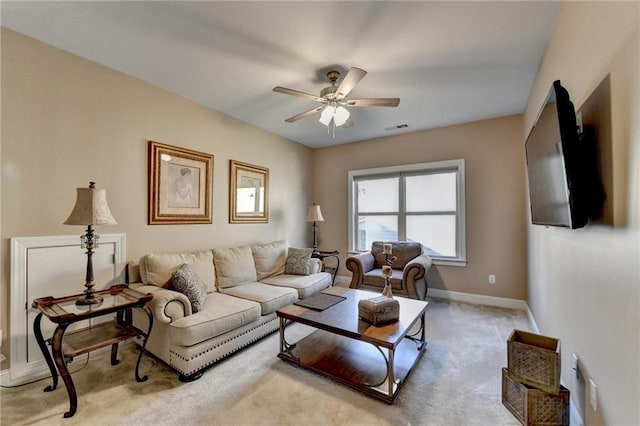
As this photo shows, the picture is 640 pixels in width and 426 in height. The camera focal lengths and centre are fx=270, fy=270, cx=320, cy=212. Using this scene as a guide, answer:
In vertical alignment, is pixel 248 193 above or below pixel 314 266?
above

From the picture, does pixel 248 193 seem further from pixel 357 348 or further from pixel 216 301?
pixel 357 348

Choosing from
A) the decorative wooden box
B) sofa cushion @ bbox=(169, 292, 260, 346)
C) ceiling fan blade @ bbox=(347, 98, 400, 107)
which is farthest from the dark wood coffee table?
ceiling fan blade @ bbox=(347, 98, 400, 107)

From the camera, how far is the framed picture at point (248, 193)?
382 centimetres

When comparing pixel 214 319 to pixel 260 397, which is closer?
pixel 260 397

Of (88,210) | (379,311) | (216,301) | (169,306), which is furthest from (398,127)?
(88,210)

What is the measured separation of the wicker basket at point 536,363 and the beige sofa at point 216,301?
2028 mm

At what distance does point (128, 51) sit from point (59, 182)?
126 centimetres

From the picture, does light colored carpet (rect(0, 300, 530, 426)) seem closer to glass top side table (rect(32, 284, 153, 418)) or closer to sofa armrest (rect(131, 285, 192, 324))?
glass top side table (rect(32, 284, 153, 418))

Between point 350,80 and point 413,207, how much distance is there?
9.32 ft

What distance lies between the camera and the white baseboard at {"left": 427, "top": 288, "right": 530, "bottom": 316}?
3631 mm

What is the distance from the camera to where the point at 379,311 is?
81.4 inches

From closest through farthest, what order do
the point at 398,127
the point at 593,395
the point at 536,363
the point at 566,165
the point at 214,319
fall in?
1. the point at 566,165
2. the point at 593,395
3. the point at 536,363
4. the point at 214,319
5. the point at 398,127

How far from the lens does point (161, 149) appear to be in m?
2.97

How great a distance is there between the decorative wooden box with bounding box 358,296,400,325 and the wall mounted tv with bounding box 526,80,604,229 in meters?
1.19
